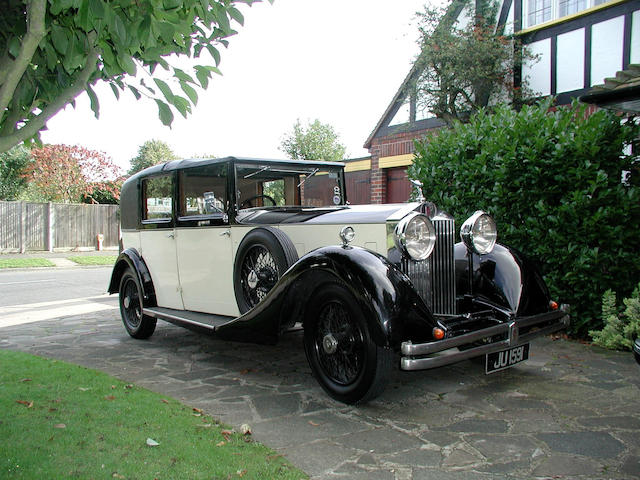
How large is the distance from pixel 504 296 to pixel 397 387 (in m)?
1.10

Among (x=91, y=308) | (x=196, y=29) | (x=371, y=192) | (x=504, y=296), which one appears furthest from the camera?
(x=371, y=192)

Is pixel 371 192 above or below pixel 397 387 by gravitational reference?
above

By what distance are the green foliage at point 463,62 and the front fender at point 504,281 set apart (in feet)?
22.9

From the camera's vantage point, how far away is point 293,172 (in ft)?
17.5

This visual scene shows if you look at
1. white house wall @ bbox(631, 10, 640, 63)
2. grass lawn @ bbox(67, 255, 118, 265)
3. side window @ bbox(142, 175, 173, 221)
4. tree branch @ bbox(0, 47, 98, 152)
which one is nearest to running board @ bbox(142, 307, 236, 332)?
side window @ bbox(142, 175, 173, 221)

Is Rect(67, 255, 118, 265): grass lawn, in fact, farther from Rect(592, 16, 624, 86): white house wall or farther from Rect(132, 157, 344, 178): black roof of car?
Rect(592, 16, 624, 86): white house wall

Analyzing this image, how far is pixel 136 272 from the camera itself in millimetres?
5711

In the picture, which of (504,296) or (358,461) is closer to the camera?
(358,461)

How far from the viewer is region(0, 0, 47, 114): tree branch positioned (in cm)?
203

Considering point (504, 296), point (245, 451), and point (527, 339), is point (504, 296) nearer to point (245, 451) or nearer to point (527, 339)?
point (527, 339)

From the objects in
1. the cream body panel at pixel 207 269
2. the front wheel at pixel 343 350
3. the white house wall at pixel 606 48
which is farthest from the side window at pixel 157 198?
the white house wall at pixel 606 48

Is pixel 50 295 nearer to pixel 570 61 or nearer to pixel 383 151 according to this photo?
pixel 383 151

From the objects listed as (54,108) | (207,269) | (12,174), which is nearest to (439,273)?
(207,269)

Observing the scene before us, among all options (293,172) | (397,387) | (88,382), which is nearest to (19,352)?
(88,382)
